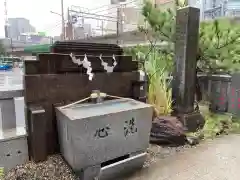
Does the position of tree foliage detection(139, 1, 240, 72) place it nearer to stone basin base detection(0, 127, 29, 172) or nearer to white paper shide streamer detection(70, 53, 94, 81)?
white paper shide streamer detection(70, 53, 94, 81)

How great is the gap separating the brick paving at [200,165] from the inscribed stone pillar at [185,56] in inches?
35.2

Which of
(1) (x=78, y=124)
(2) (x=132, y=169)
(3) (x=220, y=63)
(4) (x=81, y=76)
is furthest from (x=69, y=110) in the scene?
(3) (x=220, y=63)

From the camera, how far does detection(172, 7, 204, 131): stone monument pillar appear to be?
3576 millimetres

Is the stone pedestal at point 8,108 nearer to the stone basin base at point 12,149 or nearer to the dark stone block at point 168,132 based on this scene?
the stone basin base at point 12,149

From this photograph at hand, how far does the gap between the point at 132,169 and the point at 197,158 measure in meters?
1.08

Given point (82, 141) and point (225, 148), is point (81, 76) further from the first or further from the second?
point (225, 148)

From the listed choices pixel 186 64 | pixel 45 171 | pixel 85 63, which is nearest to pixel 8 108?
pixel 45 171

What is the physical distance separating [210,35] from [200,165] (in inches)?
119

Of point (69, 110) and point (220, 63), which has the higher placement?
point (220, 63)

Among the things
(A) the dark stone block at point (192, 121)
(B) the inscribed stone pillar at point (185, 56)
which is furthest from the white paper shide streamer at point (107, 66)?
(A) the dark stone block at point (192, 121)

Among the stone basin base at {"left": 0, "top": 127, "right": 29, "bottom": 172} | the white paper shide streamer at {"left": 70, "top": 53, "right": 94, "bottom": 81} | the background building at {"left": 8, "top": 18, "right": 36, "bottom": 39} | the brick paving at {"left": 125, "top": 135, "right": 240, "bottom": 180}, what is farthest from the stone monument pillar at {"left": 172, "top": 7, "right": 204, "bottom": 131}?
the background building at {"left": 8, "top": 18, "right": 36, "bottom": 39}

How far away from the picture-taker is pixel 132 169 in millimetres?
2502

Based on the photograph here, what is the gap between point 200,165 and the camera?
2.70 m

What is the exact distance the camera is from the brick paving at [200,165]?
96.0 inches
